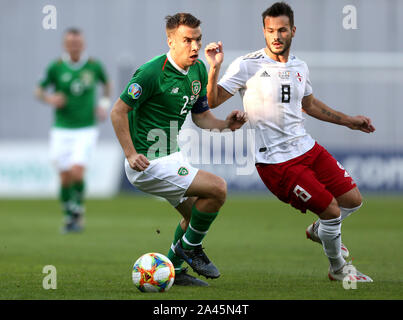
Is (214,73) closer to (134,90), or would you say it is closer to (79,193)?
(134,90)

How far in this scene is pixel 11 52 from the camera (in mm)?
23547

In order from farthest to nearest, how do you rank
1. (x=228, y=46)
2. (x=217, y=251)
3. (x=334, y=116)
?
(x=228, y=46) → (x=217, y=251) → (x=334, y=116)

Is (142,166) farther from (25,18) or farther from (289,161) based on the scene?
(25,18)

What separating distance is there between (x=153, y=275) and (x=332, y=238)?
1.63 m

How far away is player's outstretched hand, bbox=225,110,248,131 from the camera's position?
6555 millimetres

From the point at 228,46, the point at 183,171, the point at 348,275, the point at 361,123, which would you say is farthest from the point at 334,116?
→ the point at 228,46

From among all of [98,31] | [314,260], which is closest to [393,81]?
[98,31]

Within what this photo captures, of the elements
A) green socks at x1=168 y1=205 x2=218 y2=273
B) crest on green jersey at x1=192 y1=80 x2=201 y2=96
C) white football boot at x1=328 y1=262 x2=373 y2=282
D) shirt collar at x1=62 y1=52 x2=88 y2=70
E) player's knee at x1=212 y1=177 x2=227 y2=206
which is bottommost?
white football boot at x1=328 y1=262 x2=373 y2=282

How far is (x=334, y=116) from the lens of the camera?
7.35 m

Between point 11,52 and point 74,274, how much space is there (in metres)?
17.4

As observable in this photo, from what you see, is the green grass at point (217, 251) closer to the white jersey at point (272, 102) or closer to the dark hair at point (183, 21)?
the white jersey at point (272, 102)

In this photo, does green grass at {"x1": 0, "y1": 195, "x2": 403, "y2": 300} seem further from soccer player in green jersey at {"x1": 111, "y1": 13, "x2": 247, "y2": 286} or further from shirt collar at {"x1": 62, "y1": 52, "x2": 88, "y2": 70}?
shirt collar at {"x1": 62, "y1": 52, "x2": 88, "y2": 70}

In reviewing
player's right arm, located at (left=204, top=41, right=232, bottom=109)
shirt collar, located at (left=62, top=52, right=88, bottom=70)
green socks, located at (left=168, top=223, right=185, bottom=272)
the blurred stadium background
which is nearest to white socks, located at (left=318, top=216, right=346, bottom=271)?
green socks, located at (left=168, top=223, right=185, bottom=272)

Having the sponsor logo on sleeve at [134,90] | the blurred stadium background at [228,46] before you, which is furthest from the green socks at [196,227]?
the blurred stadium background at [228,46]
